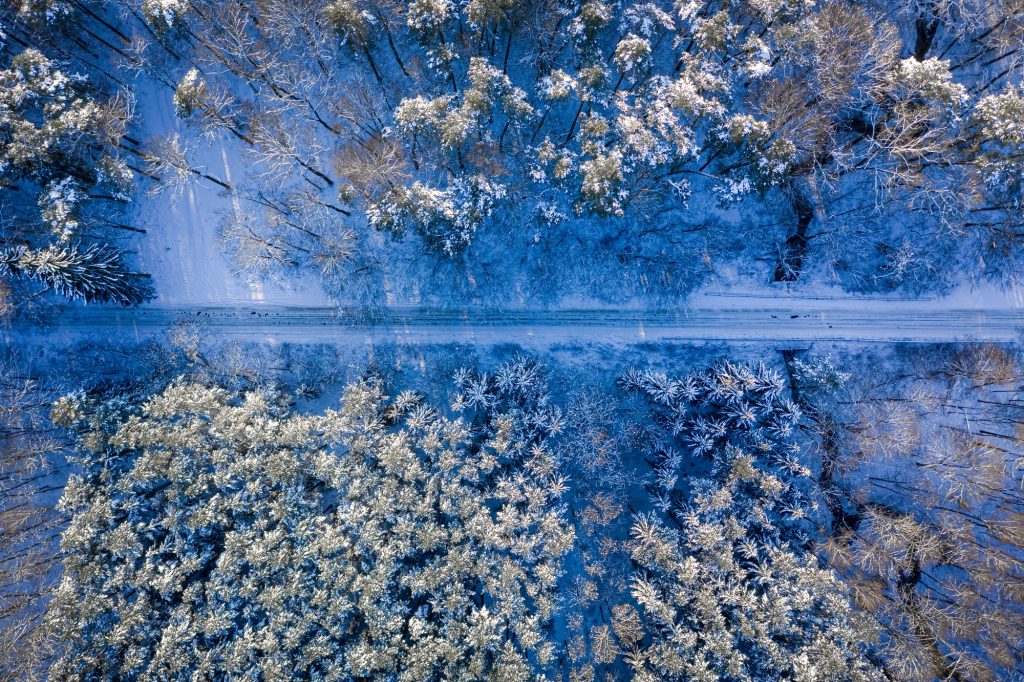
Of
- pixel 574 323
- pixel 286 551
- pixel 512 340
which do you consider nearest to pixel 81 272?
pixel 286 551

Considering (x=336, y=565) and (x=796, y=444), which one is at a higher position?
(x=796, y=444)

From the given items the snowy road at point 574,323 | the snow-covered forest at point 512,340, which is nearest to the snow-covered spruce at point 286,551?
the snow-covered forest at point 512,340

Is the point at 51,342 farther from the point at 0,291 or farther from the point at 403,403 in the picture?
the point at 403,403

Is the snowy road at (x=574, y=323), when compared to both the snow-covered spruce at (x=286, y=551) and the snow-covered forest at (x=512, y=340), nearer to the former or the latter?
the snow-covered forest at (x=512, y=340)

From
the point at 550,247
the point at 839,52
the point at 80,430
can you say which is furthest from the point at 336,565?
the point at 839,52

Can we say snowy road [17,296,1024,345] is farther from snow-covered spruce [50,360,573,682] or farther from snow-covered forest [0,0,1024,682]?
snow-covered spruce [50,360,573,682]
